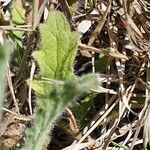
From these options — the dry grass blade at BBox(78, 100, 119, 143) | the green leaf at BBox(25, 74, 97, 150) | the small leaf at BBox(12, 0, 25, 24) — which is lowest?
the dry grass blade at BBox(78, 100, 119, 143)

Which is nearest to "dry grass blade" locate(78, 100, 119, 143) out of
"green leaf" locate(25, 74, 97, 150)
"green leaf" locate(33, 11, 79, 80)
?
"green leaf" locate(33, 11, 79, 80)

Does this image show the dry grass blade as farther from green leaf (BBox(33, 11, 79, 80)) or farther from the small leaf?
the small leaf

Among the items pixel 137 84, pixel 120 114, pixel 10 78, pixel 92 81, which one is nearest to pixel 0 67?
pixel 92 81

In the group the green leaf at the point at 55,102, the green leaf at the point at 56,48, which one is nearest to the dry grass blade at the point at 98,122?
the green leaf at the point at 56,48

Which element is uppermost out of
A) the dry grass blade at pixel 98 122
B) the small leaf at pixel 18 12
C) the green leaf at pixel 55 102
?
the small leaf at pixel 18 12

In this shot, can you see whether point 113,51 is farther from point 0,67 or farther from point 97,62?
point 0,67

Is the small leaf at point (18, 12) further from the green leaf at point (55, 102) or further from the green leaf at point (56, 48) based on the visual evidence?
the green leaf at point (55, 102)

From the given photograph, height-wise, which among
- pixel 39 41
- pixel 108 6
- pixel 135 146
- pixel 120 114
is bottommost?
pixel 135 146

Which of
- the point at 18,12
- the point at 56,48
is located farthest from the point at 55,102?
the point at 18,12
